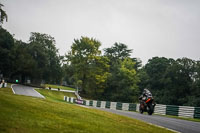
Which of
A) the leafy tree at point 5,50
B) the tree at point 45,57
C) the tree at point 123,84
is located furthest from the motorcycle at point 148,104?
the tree at point 45,57

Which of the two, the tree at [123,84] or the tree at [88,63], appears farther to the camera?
the tree at [123,84]

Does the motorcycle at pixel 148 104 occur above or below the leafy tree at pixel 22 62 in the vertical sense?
below

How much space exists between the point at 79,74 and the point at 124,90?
13214 mm

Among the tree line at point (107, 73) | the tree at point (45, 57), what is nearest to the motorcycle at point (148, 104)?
the tree line at point (107, 73)

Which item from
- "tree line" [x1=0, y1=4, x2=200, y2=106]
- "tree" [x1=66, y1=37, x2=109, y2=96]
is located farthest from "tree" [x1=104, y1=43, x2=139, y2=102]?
"tree" [x1=66, y1=37, x2=109, y2=96]

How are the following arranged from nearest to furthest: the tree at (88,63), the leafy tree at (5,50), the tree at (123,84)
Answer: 1. the tree at (88,63)
2. the leafy tree at (5,50)
3. the tree at (123,84)

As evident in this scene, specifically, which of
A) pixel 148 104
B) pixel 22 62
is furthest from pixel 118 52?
pixel 148 104

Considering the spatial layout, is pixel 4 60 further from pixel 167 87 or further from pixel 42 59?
pixel 167 87

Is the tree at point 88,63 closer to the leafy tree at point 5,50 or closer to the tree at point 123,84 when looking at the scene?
the tree at point 123,84

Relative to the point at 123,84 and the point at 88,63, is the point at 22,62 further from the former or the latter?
the point at 123,84

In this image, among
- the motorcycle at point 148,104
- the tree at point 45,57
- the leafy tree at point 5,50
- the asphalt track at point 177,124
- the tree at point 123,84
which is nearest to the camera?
the asphalt track at point 177,124

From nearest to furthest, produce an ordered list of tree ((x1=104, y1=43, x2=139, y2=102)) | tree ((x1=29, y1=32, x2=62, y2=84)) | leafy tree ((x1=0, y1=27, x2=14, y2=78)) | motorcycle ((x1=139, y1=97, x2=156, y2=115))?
1. motorcycle ((x1=139, y1=97, x2=156, y2=115))
2. leafy tree ((x1=0, y1=27, x2=14, y2=78))
3. tree ((x1=104, y1=43, x2=139, y2=102))
4. tree ((x1=29, y1=32, x2=62, y2=84))

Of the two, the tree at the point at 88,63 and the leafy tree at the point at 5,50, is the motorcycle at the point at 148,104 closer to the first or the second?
the tree at the point at 88,63

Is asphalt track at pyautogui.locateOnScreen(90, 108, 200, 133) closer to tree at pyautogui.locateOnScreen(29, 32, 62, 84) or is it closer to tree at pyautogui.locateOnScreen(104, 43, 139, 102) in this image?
tree at pyautogui.locateOnScreen(104, 43, 139, 102)
